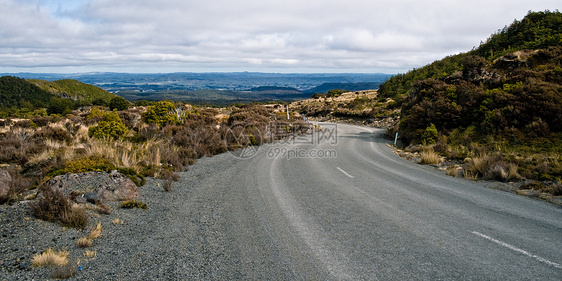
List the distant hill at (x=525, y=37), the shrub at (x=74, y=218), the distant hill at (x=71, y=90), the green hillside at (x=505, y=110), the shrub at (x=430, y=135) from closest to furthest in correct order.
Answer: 1. the shrub at (x=74, y=218)
2. the green hillside at (x=505, y=110)
3. the shrub at (x=430, y=135)
4. the distant hill at (x=525, y=37)
5. the distant hill at (x=71, y=90)

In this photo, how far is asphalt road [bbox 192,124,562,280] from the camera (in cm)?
440

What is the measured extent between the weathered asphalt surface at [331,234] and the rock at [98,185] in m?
0.55

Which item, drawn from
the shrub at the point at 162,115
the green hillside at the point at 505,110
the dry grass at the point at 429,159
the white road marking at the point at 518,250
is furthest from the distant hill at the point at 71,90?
the white road marking at the point at 518,250

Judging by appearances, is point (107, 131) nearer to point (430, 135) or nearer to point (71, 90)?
point (430, 135)

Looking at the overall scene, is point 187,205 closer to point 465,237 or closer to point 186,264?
point 186,264

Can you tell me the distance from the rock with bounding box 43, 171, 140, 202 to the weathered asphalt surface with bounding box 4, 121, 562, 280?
55cm

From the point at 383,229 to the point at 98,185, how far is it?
6.99m

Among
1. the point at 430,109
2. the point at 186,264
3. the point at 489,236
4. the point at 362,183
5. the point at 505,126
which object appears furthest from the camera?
the point at 430,109

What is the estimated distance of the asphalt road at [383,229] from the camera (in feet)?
14.4

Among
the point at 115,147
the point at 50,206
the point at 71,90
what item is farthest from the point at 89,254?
A: the point at 71,90

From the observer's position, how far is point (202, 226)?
6363mm

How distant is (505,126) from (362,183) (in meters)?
9.70

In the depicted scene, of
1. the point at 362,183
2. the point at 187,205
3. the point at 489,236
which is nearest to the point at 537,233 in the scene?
the point at 489,236

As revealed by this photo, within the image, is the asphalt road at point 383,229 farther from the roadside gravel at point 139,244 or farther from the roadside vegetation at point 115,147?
the roadside vegetation at point 115,147
